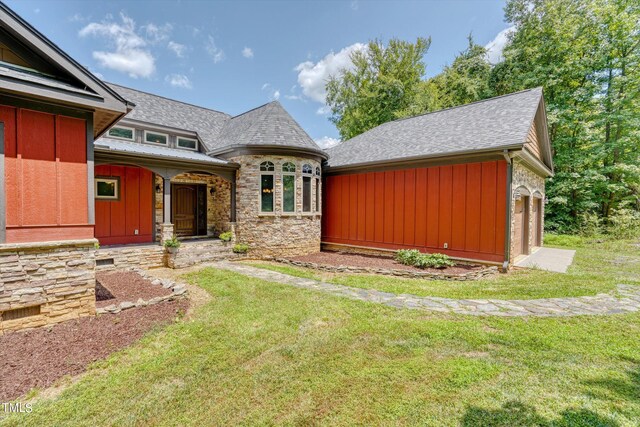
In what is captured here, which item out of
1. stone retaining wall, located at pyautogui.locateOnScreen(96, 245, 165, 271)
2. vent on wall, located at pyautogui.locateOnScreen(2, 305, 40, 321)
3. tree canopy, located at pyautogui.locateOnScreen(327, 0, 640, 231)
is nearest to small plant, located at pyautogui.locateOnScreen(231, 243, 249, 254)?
stone retaining wall, located at pyautogui.locateOnScreen(96, 245, 165, 271)

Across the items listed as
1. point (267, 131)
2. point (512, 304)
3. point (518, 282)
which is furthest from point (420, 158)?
point (267, 131)

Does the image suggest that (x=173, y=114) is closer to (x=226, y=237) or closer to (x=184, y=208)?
(x=184, y=208)

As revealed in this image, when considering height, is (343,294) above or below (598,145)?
below

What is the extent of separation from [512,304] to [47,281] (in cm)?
795

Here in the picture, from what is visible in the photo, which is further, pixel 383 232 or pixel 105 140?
pixel 383 232

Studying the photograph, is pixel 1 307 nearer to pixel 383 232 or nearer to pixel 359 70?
pixel 383 232

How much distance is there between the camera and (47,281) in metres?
4.35

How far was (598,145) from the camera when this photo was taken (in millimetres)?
16094

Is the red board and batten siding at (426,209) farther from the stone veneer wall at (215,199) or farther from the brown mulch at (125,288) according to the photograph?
the brown mulch at (125,288)

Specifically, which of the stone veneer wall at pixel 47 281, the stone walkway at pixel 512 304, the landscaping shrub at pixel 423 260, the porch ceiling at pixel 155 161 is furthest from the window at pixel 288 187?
the stone veneer wall at pixel 47 281

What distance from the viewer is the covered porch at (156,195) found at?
8711 mm

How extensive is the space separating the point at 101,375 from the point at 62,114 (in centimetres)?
414

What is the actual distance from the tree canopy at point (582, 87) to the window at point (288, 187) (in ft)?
49.8

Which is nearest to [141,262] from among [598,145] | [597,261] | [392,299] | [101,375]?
[101,375]
